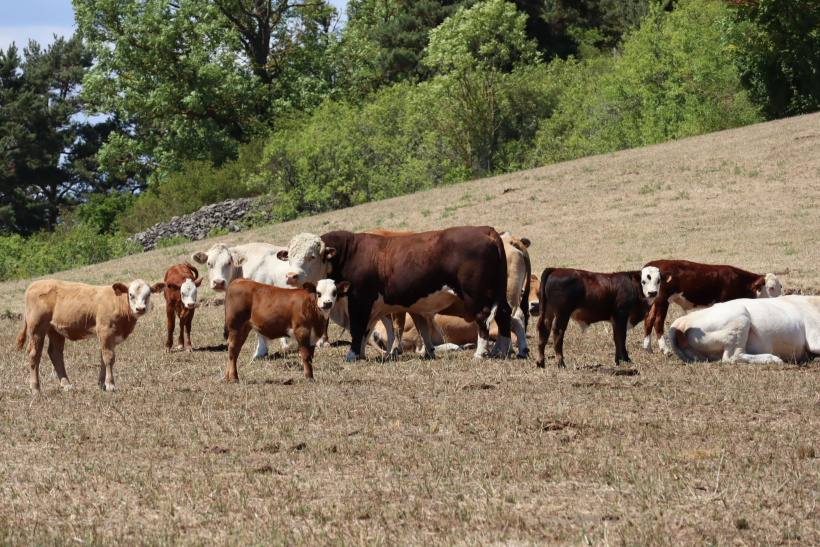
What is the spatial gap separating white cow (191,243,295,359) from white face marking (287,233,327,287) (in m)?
2.28

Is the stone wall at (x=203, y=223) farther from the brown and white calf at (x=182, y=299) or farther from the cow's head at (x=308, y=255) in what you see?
the cow's head at (x=308, y=255)

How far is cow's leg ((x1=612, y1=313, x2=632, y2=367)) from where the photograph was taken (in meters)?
11.5

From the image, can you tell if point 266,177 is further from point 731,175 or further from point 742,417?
point 742,417

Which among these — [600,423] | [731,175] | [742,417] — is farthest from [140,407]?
[731,175]

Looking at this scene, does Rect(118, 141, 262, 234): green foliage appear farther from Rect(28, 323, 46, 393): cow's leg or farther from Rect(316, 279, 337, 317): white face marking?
Rect(316, 279, 337, 317): white face marking

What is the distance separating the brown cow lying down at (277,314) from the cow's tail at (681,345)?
4039 mm

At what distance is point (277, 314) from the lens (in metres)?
11.2

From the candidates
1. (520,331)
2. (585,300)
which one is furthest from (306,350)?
(520,331)

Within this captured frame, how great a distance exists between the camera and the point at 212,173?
54469 mm

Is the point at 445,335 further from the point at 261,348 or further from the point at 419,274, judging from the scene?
the point at 261,348

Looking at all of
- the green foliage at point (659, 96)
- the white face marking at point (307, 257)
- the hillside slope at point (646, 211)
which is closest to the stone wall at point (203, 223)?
the hillside slope at point (646, 211)

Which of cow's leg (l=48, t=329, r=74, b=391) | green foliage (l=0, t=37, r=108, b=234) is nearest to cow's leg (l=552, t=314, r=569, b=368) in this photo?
cow's leg (l=48, t=329, r=74, b=391)

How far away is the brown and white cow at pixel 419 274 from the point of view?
12936mm

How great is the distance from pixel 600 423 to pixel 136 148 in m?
57.4
